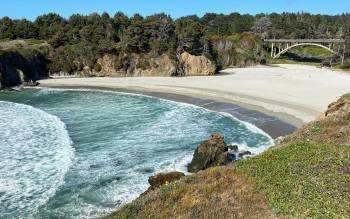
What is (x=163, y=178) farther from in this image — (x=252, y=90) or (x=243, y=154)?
(x=252, y=90)

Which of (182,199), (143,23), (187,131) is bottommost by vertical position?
(187,131)

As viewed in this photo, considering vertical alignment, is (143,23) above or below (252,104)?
above

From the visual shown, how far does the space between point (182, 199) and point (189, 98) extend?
5437 cm

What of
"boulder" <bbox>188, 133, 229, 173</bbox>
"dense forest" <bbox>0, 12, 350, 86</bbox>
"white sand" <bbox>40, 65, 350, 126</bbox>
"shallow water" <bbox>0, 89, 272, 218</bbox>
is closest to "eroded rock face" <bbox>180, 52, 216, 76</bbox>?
"dense forest" <bbox>0, 12, 350, 86</bbox>

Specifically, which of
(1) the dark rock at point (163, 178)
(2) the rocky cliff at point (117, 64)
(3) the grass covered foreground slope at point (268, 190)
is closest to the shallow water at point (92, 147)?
(1) the dark rock at point (163, 178)

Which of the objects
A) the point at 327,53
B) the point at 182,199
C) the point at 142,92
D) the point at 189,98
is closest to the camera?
the point at 182,199

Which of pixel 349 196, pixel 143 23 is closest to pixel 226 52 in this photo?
pixel 143 23

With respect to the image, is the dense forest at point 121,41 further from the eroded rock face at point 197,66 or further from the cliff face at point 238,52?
the eroded rock face at point 197,66

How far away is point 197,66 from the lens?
10550 centimetres

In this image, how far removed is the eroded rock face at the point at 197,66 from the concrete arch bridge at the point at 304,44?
4098 centimetres

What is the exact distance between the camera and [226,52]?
418 feet

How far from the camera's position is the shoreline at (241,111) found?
47281 millimetres

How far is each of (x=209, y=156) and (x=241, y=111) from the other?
2591cm

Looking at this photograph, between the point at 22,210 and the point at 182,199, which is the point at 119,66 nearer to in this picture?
the point at 22,210
